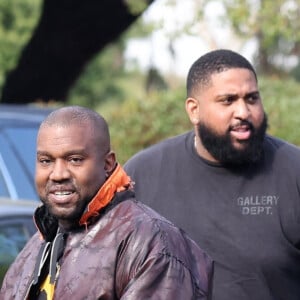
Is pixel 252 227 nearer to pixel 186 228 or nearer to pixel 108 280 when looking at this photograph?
pixel 186 228

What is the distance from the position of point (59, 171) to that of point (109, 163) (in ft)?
0.53

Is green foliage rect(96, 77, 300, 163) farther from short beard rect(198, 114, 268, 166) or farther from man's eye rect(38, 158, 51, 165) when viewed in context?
man's eye rect(38, 158, 51, 165)

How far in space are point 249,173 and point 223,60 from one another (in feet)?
1.61

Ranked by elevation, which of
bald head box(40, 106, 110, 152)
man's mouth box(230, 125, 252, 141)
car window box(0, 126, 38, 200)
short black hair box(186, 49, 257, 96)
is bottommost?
car window box(0, 126, 38, 200)

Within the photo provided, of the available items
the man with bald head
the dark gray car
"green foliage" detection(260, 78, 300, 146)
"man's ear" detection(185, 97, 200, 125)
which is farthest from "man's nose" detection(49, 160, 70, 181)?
"green foliage" detection(260, 78, 300, 146)

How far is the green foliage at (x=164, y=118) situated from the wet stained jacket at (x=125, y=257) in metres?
7.08

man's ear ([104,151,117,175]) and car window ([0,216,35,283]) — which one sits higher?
man's ear ([104,151,117,175])

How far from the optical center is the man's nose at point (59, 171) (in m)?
3.43

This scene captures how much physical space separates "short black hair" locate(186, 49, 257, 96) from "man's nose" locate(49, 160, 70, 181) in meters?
1.55

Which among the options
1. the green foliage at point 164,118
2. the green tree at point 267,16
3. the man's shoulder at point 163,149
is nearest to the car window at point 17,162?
the green foliage at point 164,118

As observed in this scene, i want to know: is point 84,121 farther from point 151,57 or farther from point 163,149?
point 151,57

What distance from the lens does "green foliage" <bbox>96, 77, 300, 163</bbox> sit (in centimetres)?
1065

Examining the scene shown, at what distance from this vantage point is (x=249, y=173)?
4848 millimetres

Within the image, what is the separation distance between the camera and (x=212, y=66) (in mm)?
4918
